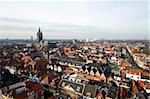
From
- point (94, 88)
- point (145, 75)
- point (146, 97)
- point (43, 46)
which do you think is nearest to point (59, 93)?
point (94, 88)

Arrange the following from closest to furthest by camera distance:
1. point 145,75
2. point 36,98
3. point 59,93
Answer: point 36,98, point 59,93, point 145,75

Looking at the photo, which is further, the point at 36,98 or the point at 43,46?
the point at 43,46

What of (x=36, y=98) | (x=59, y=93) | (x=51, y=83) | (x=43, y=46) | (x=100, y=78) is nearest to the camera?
(x=36, y=98)

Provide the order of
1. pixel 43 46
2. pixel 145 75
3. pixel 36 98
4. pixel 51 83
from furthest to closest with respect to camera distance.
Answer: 1. pixel 43 46
2. pixel 145 75
3. pixel 51 83
4. pixel 36 98

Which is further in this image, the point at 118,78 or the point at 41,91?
the point at 118,78

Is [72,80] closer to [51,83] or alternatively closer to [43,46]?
[51,83]

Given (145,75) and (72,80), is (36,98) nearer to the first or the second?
(72,80)

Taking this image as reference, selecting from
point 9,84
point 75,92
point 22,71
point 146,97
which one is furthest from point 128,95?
point 22,71

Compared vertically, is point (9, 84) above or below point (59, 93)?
above

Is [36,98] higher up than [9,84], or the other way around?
[9,84]
